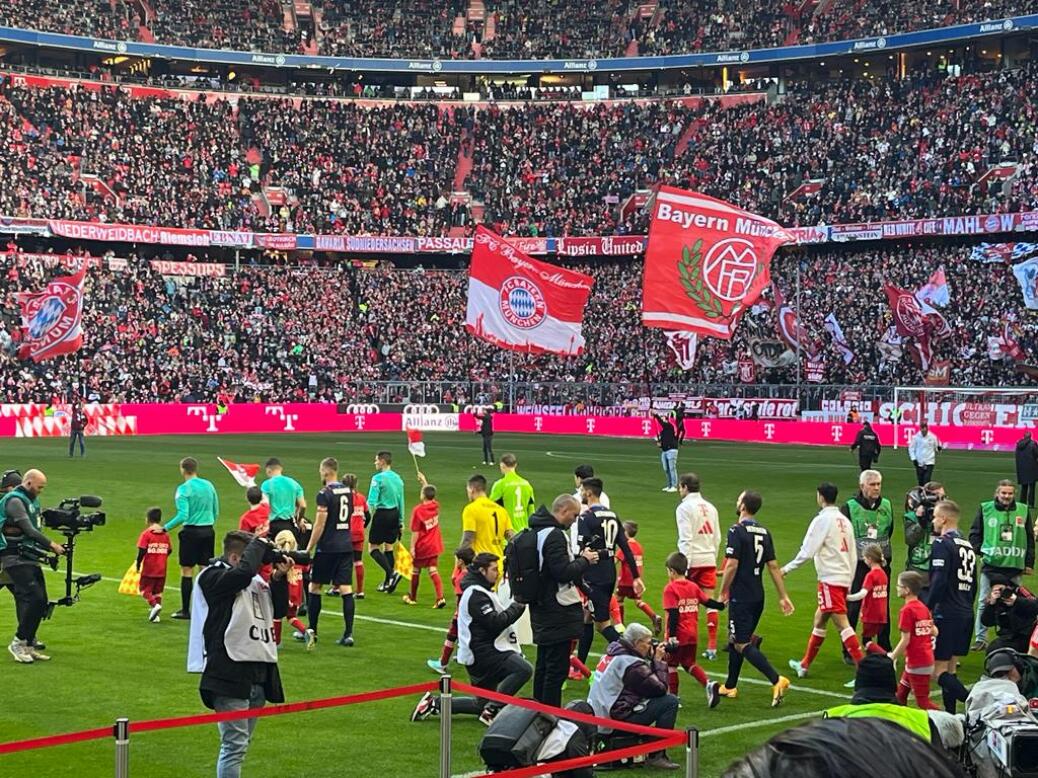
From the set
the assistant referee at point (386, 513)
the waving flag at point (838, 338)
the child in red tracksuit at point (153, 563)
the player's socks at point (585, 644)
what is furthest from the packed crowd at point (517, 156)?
the child in red tracksuit at point (153, 563)

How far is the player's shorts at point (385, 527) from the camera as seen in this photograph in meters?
22.1

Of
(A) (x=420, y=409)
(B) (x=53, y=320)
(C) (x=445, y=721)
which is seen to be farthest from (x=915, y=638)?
(A) (x=420, y=409)

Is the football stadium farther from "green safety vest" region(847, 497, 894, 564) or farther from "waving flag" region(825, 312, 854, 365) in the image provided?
"waving flag" region(825, 312, 854, 365)

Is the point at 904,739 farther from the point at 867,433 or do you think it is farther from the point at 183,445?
the point at 183,445

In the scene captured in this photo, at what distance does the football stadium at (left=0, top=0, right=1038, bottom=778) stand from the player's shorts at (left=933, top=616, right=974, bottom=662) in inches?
1.8

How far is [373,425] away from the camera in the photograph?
66000 mm

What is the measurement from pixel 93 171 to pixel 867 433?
1938 inches

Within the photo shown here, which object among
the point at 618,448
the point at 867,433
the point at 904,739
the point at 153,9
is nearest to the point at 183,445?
the point at 618,448

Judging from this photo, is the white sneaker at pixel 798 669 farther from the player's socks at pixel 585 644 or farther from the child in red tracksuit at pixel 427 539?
the child in red tracksuit at pixel 427 539

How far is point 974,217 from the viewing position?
2516 inches

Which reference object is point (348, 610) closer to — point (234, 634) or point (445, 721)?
point (234, 634)

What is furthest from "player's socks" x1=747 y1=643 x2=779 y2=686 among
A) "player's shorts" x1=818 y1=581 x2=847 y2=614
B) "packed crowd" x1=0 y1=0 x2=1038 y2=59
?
"packed crowd" x1=0 y1=0 x2=1038 y2=59

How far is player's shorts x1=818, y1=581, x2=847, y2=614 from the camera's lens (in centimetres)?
1584

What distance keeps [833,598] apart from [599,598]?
8.36ft
